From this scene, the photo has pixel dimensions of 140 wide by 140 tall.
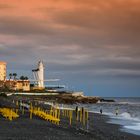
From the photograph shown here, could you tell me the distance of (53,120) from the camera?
4653cm

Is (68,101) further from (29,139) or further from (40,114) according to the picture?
(29,139)

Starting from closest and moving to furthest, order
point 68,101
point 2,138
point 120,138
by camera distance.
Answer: point 2,138 < point 120,138 < point 68,101

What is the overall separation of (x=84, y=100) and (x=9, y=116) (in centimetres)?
15370

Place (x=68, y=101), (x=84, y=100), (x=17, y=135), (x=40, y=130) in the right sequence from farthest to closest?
(x=84, y=100) → (x=68, y=101) → (x=40, y=130) → (x=17, y=135)

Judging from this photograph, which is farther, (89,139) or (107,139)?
(107,139)

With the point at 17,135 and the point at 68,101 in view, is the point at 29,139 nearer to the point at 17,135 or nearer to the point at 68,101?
the point at 17,135

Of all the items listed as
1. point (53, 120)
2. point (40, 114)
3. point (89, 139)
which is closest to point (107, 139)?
point (89, 139)

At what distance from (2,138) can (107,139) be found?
992cm

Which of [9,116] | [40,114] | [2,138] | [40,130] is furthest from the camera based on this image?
[40,114]

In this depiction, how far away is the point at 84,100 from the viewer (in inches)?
7771

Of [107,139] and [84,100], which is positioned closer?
[107,139]

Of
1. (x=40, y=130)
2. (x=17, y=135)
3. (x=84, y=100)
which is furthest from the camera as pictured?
(x=84, y=100)

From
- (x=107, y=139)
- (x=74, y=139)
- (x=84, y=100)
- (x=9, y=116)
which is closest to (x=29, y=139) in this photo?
(x=74, y=139)

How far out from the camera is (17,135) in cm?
2938
